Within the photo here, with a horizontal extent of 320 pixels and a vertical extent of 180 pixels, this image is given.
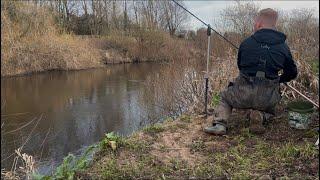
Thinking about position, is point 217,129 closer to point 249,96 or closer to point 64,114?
point 249,96

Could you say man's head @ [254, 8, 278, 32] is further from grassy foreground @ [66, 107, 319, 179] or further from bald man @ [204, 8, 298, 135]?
grassy foreground @ [66, 107, 319, 179]

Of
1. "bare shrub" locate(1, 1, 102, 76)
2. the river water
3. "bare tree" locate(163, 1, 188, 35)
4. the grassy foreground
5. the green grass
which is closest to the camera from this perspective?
the grassy foreground

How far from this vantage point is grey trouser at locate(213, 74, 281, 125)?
4488mm

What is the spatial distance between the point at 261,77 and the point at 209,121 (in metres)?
1.07

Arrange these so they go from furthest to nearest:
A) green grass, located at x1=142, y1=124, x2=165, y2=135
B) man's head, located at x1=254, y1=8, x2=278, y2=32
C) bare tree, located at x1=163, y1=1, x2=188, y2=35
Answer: bare tree, located at x1=163, y1=1, x2=188, y2=35, green grass, located at x1=142, y1=124, x2=165, y2=135, man's head, located at x1=254, y1=8, x2=278, y2=32

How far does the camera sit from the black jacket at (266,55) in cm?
443

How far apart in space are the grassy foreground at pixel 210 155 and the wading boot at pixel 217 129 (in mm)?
53

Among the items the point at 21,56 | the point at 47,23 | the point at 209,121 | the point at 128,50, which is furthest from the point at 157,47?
the point at 209,121

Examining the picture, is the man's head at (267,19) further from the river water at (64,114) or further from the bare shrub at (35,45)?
the bare shrub at (35,45)

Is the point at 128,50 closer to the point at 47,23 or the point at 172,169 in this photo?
the point at 47,23

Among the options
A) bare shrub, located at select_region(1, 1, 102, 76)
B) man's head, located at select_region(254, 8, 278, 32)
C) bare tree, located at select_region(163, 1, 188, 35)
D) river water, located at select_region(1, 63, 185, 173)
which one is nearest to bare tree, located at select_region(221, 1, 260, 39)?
river water, located at select_region(1, 63, 185, 173)

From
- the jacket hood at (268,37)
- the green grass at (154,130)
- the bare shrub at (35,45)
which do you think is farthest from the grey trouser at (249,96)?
the bare shrub at (35,45)

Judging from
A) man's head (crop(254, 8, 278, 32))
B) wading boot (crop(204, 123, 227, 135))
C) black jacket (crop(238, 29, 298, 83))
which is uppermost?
man's head (crop(254, 8, 278, 32))

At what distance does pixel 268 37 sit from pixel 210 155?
1.39 m
